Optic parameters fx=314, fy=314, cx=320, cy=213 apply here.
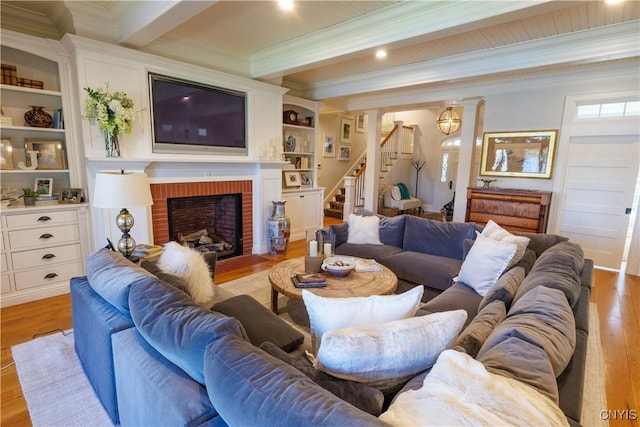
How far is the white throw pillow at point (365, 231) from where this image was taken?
12.1 ft

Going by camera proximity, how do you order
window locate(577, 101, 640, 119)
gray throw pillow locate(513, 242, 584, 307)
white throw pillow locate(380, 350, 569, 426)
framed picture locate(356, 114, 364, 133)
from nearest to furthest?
white throw pillow locate(380, 350, 569, 426) → gray throw pillow locate(513, 242, 584, 307) → window locate(577, 101, 640, 119) → framed picture locate(356, 114, 364, 133)

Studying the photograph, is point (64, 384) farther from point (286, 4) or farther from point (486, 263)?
point (286, 4)

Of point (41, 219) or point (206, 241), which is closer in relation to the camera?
point (41, 219)

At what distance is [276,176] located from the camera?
4750mm

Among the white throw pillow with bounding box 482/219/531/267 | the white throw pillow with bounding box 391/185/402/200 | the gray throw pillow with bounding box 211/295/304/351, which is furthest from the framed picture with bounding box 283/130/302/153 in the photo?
the gray throw pillow with bounding box 211/295/304/351

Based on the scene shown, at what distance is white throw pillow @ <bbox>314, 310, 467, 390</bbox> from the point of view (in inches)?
39.8

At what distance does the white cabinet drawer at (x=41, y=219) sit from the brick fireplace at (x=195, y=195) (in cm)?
75

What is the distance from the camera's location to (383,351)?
1014mm

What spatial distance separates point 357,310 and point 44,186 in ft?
11.9

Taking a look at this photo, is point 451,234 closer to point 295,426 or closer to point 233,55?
point 295,426

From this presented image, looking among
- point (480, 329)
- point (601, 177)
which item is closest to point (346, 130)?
point (601, 177)

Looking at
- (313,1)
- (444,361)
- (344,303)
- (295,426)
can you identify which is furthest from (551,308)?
(313,1)

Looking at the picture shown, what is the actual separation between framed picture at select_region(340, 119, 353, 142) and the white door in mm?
4945

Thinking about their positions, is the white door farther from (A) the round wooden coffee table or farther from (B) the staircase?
(B) the staircase
